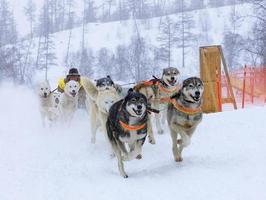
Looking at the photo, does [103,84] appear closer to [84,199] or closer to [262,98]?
[84,199]

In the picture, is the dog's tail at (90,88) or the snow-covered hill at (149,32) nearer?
the dog's tail at (90,88)

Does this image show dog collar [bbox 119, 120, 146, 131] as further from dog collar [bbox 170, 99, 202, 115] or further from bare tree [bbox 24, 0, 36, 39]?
bare tree [bbox 24, 0, 36, 39]

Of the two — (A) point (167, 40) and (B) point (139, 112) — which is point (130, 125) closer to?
(B) point (139, 112)

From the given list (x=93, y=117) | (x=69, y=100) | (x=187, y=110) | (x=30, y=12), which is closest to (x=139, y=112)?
(x=187, y=110)

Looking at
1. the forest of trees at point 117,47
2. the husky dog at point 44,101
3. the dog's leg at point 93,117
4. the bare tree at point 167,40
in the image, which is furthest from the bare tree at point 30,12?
the dog's leg at point 93,117

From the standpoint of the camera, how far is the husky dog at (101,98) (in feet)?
21.6

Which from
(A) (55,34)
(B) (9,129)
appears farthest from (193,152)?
(A) (55,34)

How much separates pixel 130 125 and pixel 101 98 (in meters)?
1.67

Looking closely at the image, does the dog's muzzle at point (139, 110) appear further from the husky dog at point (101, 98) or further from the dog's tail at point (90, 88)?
the dog's tail at point (90, 88)

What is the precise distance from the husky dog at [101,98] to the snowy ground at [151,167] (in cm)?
46

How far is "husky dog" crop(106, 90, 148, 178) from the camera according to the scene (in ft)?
16.4

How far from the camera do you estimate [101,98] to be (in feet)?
21.8

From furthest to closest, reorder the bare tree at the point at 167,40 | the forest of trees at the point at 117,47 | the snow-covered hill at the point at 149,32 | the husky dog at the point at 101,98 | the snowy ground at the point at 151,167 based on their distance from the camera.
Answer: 1. the snow-covered hill at the point at 149,32
2. the bare tree at the point at 167,40
3. the forest of trees at the point at 117,47
4. the husky dog at the point at 101,98
5. the snowy ground at the point at 151,167

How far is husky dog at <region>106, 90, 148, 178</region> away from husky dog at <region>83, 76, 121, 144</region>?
120 centimetres
